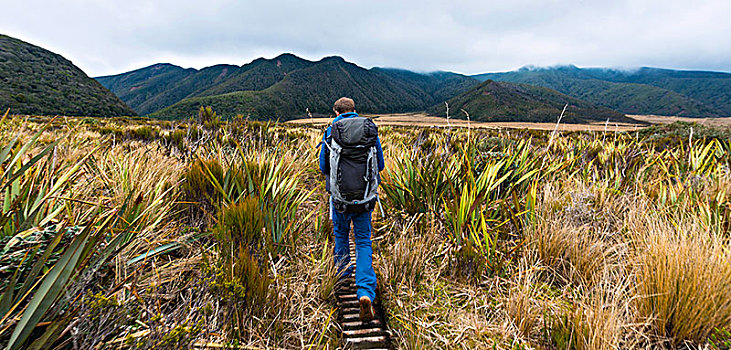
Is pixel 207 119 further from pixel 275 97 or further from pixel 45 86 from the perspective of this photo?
pixel 275 97

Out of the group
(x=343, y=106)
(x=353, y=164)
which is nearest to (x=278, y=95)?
(x=343, y=106)

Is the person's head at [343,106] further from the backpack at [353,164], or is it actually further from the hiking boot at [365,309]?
the hiking boot at [365,309]

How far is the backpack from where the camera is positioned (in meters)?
2.43

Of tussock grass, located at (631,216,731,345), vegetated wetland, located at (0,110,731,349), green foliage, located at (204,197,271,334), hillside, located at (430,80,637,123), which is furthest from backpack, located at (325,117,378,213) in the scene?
hillside, located at (430,80,637,123)

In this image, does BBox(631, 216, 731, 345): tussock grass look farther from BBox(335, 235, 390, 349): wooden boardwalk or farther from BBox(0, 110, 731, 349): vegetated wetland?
BBox(335, 235, 390, 349): wooden boardwalk

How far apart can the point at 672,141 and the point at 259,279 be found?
12.8m

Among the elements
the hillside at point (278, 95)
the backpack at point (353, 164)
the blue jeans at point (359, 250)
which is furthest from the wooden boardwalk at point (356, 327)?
the hillside at point (278, 95)

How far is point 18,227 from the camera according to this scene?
1.54 m

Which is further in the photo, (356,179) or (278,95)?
(278,95)

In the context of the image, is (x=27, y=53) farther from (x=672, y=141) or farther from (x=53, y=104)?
(x=672, y=141)

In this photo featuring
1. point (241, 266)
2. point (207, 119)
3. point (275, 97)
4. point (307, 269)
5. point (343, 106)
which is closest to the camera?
point (241, 266)

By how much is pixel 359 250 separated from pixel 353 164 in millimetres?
766

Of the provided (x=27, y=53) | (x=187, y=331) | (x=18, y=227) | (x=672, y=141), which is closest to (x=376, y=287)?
(x=187, y=331)

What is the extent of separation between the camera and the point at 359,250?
→ 2.49 m
